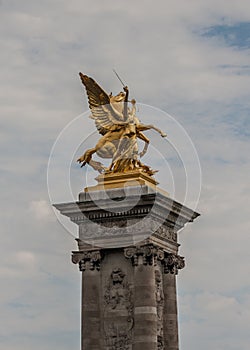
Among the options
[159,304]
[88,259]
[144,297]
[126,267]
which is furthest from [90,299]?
[159,304]

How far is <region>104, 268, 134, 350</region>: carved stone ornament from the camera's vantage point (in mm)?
37062

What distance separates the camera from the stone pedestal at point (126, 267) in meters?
37.0

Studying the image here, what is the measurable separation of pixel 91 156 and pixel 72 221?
2848mm

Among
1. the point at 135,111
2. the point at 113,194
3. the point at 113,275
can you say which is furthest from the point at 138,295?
the point at 135,111

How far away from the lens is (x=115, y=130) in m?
40.2

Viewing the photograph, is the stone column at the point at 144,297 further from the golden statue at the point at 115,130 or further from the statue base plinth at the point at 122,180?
the golden statue at the point at 115,130

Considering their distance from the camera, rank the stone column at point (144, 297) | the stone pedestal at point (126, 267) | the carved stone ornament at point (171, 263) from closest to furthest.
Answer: the stone column at point (144, 297)
the stone pedestal at point (126, 267)
the carved stone ornament at point (171, 263)

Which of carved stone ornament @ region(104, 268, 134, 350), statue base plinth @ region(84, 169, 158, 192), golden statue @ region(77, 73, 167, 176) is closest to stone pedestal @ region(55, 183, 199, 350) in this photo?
carved stone ornament @ region(104, 268, 134, 350)

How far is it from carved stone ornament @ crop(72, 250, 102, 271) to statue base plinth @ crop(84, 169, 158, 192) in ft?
8.01

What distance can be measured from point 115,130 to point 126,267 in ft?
18.9

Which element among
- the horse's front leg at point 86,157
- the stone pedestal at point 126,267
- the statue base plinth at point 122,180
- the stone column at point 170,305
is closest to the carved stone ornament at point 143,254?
the stone pedestal at point 126,267

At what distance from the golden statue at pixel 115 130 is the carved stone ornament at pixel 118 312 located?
434cm

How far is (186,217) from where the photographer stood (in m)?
40.3

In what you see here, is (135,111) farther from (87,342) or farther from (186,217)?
(87,342)
